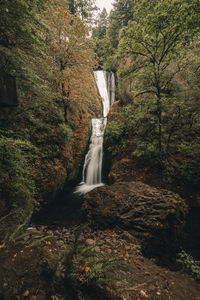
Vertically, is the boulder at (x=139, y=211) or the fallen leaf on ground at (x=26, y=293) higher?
the fallen leaf on ground at (x=26, y=293)

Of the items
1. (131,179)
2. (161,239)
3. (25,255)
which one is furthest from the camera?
(131,179)

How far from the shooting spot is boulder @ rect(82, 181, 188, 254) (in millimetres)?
3789

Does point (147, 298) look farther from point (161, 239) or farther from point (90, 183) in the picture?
point (90, 183)

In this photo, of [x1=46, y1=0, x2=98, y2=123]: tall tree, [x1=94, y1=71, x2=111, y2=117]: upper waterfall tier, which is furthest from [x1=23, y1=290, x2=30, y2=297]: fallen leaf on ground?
[x1=94, y1=71, x2=111, y2=117]: upper waterfall tier

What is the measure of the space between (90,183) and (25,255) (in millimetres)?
7165

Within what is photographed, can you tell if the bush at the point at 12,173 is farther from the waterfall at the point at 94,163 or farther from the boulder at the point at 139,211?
the waterfall at the point at 94,163

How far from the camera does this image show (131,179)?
21.2 ft

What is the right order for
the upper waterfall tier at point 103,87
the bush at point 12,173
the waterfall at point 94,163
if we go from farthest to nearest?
the upper waterfall tier at point 103,87, the waterfall at point 94,163, the bush at point 12,173

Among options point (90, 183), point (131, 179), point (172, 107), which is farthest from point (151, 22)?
point (90, 183)

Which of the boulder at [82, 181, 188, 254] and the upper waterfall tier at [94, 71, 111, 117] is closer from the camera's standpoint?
the boulder at [82, 181, 188, 254]

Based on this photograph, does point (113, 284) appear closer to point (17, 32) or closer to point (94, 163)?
point (17, 32)

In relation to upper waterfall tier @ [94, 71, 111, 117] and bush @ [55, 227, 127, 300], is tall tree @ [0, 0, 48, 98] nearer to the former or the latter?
bush @ [55, 227, 127, 300]

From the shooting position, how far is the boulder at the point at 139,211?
3789 mm

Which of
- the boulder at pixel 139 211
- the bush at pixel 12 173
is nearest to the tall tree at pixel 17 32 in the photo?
the bush at pixel 12 173
